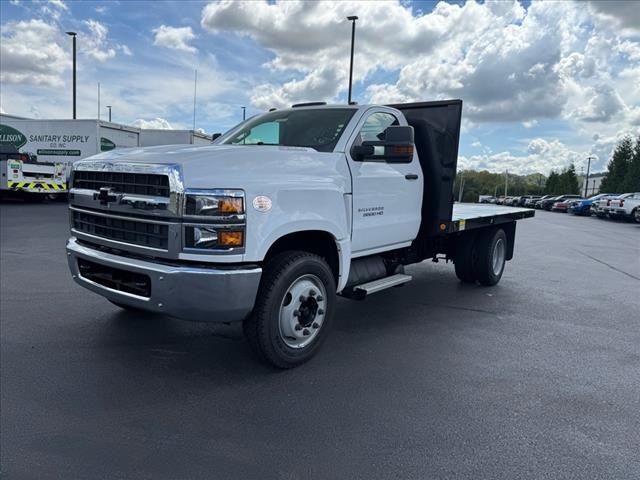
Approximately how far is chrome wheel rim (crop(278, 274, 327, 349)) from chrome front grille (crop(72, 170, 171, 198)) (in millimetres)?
1192

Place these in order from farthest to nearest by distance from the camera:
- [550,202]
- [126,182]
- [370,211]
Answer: [550,202]
[370,211]
[126,182]

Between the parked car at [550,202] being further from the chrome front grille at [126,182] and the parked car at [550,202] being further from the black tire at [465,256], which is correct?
the chrome front grille at [126,182]

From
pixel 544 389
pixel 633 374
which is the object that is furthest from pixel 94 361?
pixel 633 374

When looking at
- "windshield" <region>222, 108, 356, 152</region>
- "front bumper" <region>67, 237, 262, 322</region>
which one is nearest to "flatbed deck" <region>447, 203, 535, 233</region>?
"windshield" <region>222, 108, 356, 152</region>

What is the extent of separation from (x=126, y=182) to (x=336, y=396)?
2.16 metres

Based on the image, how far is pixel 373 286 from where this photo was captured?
4.67 m

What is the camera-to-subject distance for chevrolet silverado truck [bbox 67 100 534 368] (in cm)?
328

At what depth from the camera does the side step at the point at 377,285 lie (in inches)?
179

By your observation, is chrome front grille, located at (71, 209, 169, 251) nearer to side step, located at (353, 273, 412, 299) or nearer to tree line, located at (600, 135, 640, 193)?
side step, located at (353, 273, 412, 299)

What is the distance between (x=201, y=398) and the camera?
3.42 m

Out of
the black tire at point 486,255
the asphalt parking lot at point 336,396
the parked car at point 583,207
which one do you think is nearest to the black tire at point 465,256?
the black tire at point 486,255

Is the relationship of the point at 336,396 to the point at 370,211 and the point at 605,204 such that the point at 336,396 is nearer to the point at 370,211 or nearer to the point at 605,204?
the point at 370,211

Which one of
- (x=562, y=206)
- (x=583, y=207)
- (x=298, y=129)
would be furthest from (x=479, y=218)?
(x=562, y=206)

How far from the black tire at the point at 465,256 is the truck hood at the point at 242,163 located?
3.43m
